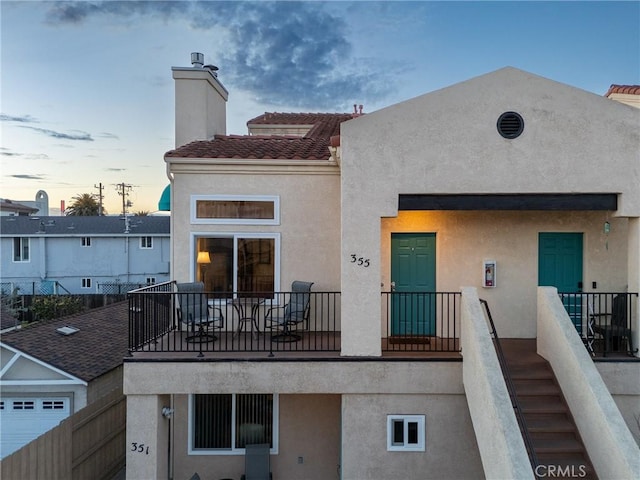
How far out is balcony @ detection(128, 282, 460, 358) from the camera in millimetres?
8031

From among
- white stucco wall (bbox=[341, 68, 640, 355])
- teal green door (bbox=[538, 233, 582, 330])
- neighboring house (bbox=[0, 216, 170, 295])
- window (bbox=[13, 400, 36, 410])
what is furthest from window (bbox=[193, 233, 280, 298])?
neighboring house (bbox=[0, 216, 170, 295])

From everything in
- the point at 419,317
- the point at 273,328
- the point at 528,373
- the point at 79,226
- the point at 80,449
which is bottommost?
the point at 80,449

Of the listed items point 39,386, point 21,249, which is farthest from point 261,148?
point 21,249

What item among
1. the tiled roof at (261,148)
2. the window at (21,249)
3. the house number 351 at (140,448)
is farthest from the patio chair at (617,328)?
the window at (21,249)

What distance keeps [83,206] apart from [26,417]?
2654 inches

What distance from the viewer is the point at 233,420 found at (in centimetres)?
931

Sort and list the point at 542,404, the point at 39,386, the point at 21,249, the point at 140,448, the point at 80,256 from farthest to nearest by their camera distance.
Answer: the point at 80,256 < the point at 21,249 < the point at 39,386 < the point at 140,448 < the point at 542,404

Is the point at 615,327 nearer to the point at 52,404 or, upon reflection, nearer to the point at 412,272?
the point at 412,272

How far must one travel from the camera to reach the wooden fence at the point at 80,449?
23.9ft

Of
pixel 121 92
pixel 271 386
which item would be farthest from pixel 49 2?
pixel 271 386

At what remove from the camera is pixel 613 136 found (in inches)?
300

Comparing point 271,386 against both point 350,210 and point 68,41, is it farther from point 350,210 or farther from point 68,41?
point 68,41

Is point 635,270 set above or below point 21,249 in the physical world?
above

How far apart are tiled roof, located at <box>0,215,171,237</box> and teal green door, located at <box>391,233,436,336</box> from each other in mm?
27577
